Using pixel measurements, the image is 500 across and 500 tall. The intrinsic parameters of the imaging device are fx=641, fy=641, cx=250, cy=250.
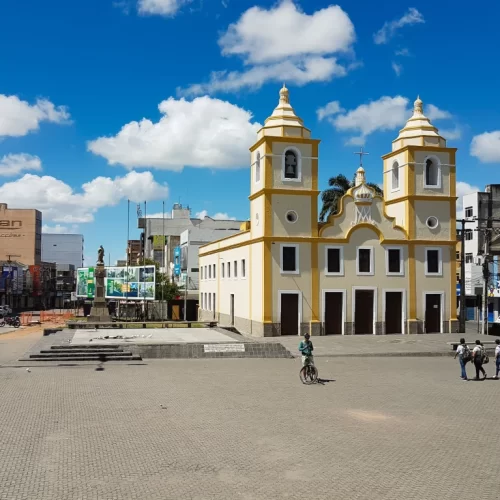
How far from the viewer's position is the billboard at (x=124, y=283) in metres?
55.5

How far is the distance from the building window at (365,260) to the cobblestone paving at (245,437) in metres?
Answer: 16.2

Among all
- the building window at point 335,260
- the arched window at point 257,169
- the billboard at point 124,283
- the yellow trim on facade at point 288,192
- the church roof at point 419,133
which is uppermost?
the church roof at point 419,133

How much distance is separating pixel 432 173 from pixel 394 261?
6.15 m

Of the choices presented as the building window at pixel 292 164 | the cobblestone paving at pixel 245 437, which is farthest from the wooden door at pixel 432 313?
the cobblestone paving at pixel 245 437

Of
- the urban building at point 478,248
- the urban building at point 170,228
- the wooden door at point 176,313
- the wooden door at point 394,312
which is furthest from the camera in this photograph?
the urban building at point 170,228

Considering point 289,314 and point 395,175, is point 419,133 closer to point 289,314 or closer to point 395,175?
point 395,175

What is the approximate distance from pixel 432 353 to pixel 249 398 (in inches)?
583

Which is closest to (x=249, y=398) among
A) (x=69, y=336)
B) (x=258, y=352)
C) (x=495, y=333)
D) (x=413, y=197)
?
(x=258, y=352)

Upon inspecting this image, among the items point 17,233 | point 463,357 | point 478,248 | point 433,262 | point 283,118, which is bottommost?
point 463,357

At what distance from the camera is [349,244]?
37.8 meters

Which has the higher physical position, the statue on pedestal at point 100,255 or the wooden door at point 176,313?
the statue on pedestal at point 100,255

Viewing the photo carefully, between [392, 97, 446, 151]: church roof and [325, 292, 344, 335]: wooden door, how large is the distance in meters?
10.6

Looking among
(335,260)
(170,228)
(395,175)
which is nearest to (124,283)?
(335,260)

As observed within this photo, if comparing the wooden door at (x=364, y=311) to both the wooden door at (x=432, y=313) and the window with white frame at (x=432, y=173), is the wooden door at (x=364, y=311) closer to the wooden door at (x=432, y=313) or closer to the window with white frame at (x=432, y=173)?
the wooden door at (x=432, y=313)
